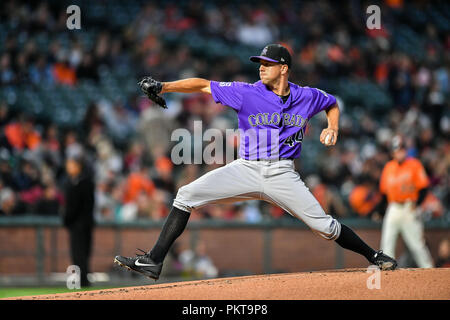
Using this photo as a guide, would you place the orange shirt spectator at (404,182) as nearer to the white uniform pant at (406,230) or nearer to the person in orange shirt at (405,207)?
the person in orange shirt at (405,207)

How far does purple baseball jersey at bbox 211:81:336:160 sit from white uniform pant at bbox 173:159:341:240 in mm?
126

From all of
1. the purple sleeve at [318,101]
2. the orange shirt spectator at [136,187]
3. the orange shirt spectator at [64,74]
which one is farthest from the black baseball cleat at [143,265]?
the orange shirt spectator at [64,74]

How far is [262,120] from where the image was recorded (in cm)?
578

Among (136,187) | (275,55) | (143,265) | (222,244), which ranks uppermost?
(275,55)

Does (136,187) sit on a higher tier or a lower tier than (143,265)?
higher

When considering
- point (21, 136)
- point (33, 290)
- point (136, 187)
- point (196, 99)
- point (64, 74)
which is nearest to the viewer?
point (33, 290)

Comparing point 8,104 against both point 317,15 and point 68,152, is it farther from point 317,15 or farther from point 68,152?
point 317,15

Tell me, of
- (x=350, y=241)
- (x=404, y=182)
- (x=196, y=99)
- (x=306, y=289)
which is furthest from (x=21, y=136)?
(x=306, y=289)

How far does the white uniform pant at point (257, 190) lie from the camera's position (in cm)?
567

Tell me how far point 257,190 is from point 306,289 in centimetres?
87

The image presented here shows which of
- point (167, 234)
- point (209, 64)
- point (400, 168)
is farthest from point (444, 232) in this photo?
point (167, 234)

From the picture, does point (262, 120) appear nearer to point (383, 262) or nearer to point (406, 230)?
point (383, 262)

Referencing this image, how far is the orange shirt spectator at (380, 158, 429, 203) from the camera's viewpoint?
9711mm

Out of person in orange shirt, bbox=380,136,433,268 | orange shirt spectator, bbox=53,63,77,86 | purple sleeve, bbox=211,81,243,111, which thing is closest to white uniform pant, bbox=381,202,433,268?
person in orange shirt, bbox=380,136,433,268
